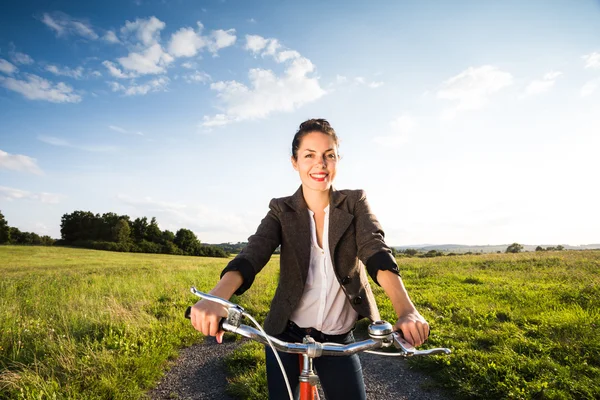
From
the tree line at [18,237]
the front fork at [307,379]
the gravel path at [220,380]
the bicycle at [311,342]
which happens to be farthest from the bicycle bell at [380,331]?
the tree line at [18,237]

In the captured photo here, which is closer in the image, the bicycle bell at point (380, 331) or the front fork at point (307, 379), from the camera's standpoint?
the bicycle bell at point (380, 331)

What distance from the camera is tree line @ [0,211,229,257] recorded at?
69.1m

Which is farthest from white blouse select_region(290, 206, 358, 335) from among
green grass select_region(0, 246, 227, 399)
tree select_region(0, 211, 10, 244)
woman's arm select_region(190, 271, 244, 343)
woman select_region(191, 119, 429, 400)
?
tree select_region(0, 211, 10, 244)

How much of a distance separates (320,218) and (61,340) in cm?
601

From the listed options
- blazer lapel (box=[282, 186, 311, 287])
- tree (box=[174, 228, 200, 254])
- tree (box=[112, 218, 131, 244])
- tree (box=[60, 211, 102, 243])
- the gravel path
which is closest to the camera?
blazer lapel (box=[282, 186, 311, 287])

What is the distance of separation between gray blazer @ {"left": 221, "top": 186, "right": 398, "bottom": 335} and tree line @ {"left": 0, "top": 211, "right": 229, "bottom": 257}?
69617 millimetres

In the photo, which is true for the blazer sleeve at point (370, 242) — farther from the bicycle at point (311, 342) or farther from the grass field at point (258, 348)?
the grass field at point (258, 348)

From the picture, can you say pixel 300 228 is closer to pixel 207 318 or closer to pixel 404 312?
pixel 404 312

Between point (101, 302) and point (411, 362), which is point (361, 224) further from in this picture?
point (101, 302)

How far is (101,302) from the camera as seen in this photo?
8734 millimetres

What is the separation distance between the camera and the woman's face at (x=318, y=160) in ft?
7.41

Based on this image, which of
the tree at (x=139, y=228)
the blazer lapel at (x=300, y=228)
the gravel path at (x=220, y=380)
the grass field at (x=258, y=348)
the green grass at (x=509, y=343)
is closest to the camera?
the blazer lapel at (x=300, y=228)

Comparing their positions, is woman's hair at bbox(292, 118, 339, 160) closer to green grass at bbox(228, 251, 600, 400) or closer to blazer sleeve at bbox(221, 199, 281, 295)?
blazer sleeve at bbox(221, 199, 281, 295)

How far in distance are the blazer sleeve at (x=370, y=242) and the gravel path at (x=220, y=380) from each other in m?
4.20
